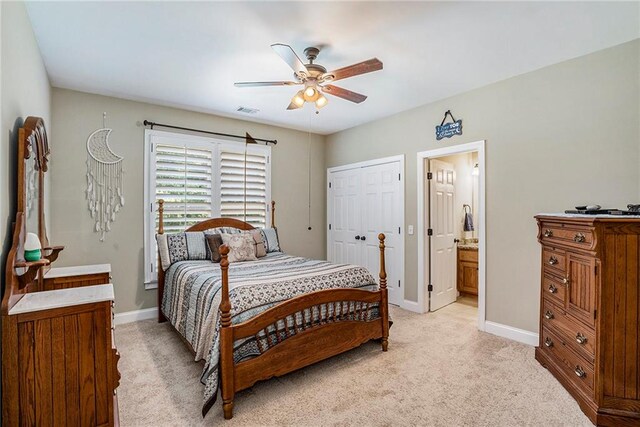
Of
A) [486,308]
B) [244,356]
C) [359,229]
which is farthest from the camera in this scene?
[359,229]

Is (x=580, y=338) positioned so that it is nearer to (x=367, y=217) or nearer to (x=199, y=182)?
(x=367, y=217)

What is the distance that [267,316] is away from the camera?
231 cm

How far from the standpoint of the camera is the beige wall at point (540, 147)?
104 inches

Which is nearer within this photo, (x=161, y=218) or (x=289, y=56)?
(x=289, y=56)

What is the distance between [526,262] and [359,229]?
7.83 ft

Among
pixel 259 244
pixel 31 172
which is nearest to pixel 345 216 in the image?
pixel 259 244

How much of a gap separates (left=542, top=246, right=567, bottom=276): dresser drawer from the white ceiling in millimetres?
1734

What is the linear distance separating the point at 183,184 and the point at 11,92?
2.43m

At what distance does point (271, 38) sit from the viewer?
254 centimetres

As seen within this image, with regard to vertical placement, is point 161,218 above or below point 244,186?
below

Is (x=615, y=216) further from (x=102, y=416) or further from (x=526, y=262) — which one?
(x=102, y=416)

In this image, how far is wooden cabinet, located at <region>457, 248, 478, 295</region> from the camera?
4.82 meters

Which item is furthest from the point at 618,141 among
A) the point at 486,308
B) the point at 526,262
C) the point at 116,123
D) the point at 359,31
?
the point at 116,123

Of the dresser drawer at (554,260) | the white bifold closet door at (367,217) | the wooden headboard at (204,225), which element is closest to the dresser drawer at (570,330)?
the dresser drawer at (554,260)
